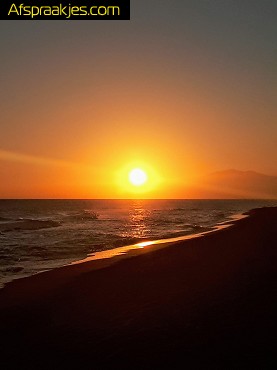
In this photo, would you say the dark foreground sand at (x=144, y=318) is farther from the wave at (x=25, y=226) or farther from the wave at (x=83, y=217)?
the wave at (x=83, y=217)

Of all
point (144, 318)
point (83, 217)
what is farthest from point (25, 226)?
point (144, 318)

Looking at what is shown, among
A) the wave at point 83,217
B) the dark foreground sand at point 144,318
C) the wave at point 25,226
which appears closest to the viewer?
the dark foreground sand at point 144,318

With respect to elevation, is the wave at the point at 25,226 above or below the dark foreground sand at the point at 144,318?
below

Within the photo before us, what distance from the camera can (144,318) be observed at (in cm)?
972

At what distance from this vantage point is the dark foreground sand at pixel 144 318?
7.46 meters

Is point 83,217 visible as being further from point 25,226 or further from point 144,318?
point 144,318

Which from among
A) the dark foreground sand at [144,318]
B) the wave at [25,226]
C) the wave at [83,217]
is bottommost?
the wave at [83,217]

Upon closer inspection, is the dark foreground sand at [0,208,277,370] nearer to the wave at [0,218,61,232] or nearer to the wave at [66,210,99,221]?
the wave at [0,218,61,232]

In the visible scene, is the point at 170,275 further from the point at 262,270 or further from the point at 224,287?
the point at 262,270

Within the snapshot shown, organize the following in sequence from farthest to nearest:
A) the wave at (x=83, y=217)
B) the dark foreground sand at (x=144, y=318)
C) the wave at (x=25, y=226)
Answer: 1. the wave at (x=83, y=217)
2. the wave at (x=25, y=226)
3. the dark foreground sand at (x=144, y=318)

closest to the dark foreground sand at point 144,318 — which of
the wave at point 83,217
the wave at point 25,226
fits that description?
the wave at point 25,226

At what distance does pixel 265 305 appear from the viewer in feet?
33.6

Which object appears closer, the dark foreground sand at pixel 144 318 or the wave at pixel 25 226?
the dark foreground sand at pixel 144 318

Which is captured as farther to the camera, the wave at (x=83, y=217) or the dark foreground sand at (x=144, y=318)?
the wave at (x=83, y=217)
